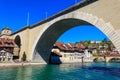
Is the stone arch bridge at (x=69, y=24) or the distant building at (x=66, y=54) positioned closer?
the stone arch bridge at (x=69, y=24)

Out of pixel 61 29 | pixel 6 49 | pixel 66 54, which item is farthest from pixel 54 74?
pixel 66 54

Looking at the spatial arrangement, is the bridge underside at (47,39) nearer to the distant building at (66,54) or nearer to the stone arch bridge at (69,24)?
the stone arch bridge at (69,24)

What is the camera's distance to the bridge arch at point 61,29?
2005cm

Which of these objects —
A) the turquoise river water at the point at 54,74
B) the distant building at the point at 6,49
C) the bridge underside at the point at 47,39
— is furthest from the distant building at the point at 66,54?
the turquoise river water at the point at 54,74

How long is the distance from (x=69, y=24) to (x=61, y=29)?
455 centimetres

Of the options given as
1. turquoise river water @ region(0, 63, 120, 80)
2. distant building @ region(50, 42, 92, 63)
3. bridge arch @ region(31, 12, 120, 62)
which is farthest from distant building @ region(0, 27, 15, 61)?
turquoise river water @ region(0, 63, 120, 80)

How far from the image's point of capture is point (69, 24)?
33188mm

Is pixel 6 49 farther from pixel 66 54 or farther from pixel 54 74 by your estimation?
pixel 54 74

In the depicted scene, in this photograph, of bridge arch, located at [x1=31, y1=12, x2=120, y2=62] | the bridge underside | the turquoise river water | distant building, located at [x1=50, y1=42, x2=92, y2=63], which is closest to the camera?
bridge arch, located at [x1=31, y1=12, x2=120, y2=62]

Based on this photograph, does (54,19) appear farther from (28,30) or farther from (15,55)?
(15,55)

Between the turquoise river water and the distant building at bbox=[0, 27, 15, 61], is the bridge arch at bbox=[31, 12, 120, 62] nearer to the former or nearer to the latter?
the distant building at bbox=[0, 27, 15, 61]

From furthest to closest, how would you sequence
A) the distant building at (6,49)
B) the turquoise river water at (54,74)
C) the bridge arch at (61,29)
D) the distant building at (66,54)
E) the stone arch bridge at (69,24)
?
the distant building at (66,54), the distant building at (6,49), the turquoise river water at (54,74), the bridge arch at (61,29), the stone arch bridge at (69,24)

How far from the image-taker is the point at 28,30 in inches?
1829

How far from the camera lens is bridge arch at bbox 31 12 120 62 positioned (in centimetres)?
2005
